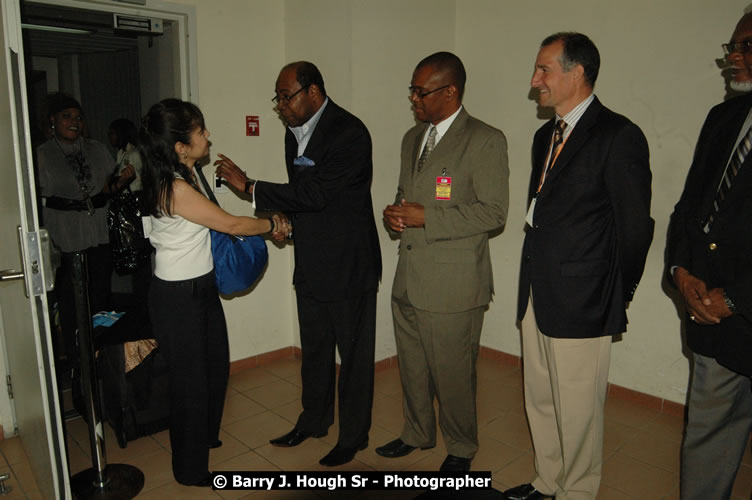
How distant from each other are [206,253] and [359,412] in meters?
1.07

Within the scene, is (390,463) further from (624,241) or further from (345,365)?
(624,241)

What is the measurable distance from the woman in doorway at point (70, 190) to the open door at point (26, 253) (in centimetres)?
151

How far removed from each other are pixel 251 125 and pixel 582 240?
2.50 m

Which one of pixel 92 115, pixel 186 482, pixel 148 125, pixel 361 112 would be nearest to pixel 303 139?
pixel 148 125

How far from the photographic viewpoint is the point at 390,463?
2.64m

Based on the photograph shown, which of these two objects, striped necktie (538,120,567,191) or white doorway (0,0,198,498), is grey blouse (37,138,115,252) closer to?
white doorway (0,0,198,498)

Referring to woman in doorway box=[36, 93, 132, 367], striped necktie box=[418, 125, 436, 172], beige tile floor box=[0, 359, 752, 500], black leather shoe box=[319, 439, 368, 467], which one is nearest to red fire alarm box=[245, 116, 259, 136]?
woman in doorway box=[36, 93, 132, 367]

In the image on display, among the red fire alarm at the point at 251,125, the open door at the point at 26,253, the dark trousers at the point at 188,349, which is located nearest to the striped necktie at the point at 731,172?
the dark trousers at the point at 188,349

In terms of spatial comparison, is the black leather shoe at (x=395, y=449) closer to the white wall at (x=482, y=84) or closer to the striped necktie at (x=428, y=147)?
the white wall at (x=482, y=84)

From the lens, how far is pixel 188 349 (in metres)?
2.27

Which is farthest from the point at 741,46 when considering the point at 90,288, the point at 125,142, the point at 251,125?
the point at 125,142

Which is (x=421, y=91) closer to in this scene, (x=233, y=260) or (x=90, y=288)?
(x=233, y=260)

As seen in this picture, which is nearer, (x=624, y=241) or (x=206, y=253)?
(x=624, y=241)

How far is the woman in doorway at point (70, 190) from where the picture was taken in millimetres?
3357
